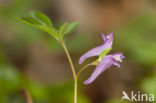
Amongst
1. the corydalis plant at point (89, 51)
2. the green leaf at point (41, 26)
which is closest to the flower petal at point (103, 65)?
the corydalis plant at point (89, 51)

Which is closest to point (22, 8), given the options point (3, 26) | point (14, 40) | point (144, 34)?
point (14, 40)

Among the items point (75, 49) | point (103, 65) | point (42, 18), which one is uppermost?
point (42, 18)

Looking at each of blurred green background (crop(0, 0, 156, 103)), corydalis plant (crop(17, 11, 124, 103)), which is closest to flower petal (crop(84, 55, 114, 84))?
corydalis plant (crop(17, 11, 124, 103))

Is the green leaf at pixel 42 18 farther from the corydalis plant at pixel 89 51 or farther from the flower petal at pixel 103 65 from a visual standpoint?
the flower petal at pixel 103 65

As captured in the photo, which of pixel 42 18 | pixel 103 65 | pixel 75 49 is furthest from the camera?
pixel 75 49

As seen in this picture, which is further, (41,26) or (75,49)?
(75,49)

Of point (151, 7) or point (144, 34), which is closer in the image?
Result: point (144, 34)

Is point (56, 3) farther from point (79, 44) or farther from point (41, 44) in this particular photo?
point (79, 44)

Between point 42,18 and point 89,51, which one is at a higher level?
point 42,18

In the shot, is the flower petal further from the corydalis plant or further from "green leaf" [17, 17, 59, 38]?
"green leaf" [17, 17, 59, 38]

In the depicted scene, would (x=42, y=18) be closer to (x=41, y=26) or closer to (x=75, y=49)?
(x=41, y=26)

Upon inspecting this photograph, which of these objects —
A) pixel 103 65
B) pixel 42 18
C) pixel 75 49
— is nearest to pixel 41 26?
pixel 42 18
